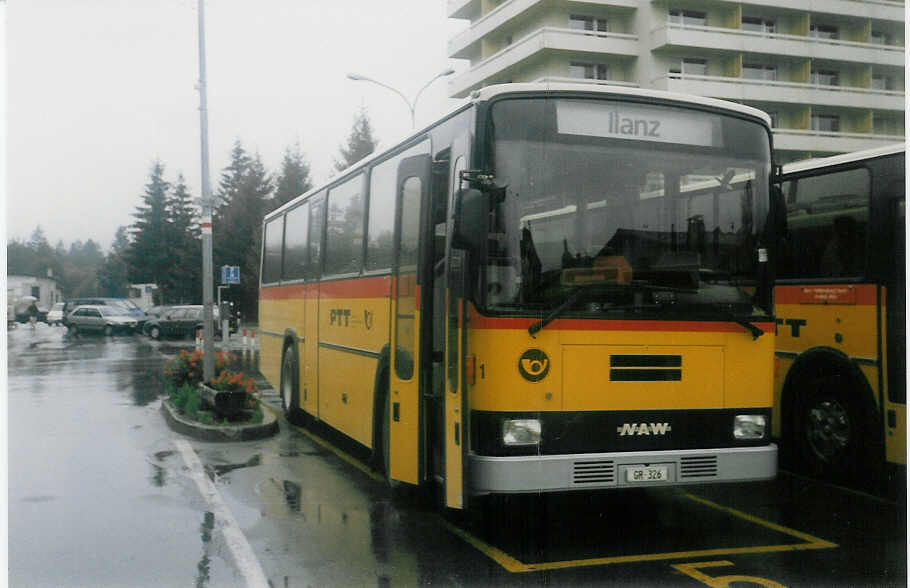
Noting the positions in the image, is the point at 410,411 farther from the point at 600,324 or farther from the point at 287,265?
the point at 287,265

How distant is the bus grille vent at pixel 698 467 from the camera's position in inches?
241

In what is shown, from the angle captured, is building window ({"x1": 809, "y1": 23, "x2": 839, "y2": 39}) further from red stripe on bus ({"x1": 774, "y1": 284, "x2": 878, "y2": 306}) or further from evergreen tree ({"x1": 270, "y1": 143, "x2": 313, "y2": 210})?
evergreen tree ({"x1": 270, "y1": 143, "x2": 313, "y2": 210})

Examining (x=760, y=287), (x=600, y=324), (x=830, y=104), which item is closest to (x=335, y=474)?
(x=600, y=324)

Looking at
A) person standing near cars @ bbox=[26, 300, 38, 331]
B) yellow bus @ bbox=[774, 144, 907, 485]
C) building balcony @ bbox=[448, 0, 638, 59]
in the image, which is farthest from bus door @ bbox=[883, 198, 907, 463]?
person standing near cars @ bbox=[26, 300, 38, 331]

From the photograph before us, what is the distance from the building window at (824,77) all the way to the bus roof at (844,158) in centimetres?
79

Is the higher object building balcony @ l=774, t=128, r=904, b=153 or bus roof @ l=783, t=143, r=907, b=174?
building balcony @ l=774, t=128, r=904, b=153

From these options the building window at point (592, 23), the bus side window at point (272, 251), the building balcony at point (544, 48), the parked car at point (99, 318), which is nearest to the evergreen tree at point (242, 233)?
the bus side window at point (272, 251)

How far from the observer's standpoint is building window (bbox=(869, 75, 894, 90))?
7.80 meters

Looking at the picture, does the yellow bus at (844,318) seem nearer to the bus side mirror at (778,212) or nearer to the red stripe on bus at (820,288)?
the red stripe on bus at (820,288)

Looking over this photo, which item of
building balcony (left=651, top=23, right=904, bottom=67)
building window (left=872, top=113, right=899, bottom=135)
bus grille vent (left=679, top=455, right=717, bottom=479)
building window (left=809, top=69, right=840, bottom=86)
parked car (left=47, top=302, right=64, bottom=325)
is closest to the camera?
bus grille vent (left=679, top=455, right=717, bottom=479)

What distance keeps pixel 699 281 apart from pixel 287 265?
752cm

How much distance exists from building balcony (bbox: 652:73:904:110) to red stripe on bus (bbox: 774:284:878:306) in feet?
5.17

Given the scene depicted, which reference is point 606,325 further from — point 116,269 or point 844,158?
point 116,269

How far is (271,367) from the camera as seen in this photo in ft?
45.2
